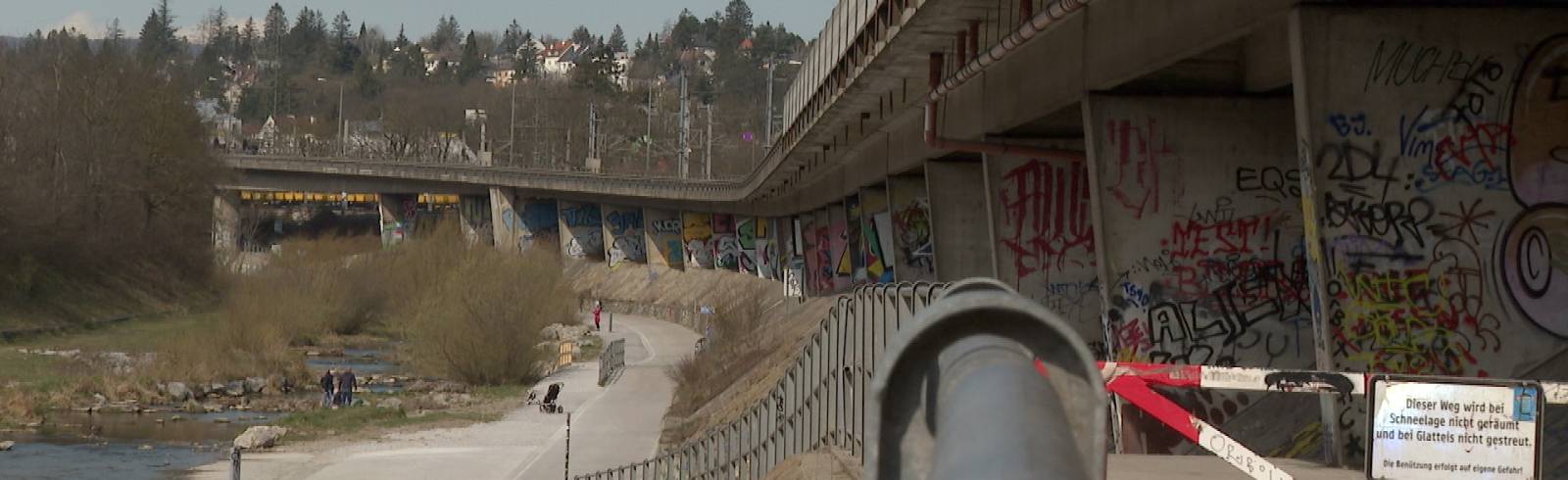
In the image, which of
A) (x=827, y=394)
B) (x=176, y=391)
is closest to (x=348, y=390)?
(x=176, y=391)

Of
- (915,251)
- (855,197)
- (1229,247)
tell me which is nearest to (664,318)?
(855,197)

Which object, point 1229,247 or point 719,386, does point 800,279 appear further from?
point 1229,247

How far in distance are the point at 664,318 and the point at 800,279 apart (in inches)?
939

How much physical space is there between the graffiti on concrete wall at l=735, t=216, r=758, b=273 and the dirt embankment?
72cm

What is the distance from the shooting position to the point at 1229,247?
23.3 meters

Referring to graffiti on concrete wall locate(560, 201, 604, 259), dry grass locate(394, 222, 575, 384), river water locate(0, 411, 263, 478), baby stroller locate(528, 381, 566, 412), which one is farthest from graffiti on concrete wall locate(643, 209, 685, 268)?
river water locate(0, 411, 263, 478)

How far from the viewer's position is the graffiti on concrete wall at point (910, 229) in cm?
5031

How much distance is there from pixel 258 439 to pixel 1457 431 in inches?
1448

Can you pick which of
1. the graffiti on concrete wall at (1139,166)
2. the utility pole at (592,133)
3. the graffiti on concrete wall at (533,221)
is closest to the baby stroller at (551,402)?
the graffiti on concrete wall at (1139,166)

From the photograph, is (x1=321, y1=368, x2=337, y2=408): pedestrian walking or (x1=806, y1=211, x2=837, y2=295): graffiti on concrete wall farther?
(x1=806, y1=211, x2=837, y2=295): graffiti on concrete wall

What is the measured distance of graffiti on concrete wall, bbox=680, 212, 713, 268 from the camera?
105875 mm

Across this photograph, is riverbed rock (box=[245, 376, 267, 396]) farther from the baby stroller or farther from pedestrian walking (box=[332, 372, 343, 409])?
the baby stroller

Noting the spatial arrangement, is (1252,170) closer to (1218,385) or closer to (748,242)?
(1218,385)

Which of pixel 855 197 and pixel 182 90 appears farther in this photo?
pixel 182 90
